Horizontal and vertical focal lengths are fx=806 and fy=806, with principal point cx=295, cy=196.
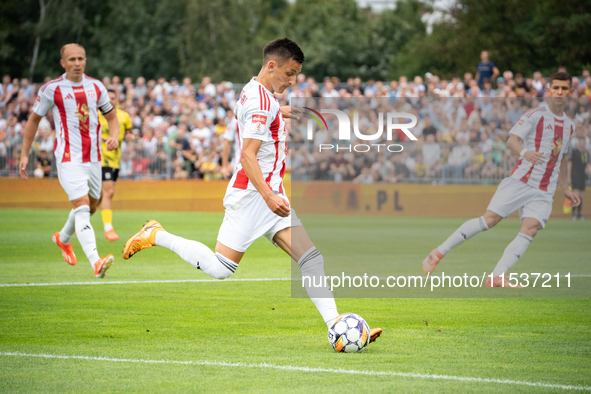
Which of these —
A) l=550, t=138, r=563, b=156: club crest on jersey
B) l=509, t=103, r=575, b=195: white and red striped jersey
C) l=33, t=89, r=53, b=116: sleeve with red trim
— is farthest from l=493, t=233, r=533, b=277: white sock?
l=33, t=89, r=53, b=116: sleeve with red trim

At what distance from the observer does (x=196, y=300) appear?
8.49 m

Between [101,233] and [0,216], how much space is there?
19.9 ft

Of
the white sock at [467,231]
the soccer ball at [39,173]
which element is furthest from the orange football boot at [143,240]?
the soccer ball at [39,173]

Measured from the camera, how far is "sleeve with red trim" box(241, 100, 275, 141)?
583 centimetres

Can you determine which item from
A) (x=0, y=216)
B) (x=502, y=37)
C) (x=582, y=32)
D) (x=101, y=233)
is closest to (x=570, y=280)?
(x=101, y=233)

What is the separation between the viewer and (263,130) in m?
5.85

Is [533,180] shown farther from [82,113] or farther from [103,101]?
[82,113]

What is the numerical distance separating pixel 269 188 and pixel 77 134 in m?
4.89

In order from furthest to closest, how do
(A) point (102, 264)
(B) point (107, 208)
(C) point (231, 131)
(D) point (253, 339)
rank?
(C) point (231, 131) → (B) point (107, 208) → (A) point (102, 264) → (D) point (253, 339)

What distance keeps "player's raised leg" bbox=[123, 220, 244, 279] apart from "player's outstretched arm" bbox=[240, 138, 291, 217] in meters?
0.68

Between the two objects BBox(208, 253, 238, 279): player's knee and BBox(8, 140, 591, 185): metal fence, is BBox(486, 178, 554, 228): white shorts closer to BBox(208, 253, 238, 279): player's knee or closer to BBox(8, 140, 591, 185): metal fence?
BBox(208, 253, 238, 279): player's knee

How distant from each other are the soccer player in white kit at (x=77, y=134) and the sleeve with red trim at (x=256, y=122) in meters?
4.35

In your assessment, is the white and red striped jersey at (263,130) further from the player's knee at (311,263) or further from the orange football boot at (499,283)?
the orange football boot at (499,283)

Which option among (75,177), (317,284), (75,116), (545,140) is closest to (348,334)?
(317,284)
